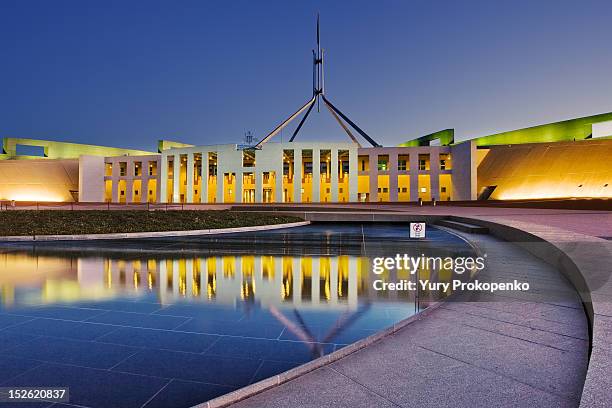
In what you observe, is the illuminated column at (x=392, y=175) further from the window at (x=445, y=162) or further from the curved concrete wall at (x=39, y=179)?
the curved concrete wall at (x=39, y=179)

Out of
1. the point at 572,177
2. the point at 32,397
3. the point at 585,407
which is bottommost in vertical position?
the point at 32,397

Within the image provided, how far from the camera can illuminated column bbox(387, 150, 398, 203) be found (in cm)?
4522

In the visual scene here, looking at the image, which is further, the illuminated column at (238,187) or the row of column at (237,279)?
the illuminated column at (238,187)

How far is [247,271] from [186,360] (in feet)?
14.8

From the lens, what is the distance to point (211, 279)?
7.31m

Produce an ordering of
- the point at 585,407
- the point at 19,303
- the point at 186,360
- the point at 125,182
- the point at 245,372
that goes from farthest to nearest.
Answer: the point at 125,182 < the point at 19,303 < the point at 186,360 < the point at 245,372 < the point at 585,407

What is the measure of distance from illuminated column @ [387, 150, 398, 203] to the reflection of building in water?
37.0 m

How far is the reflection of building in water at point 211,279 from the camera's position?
598 centimetres

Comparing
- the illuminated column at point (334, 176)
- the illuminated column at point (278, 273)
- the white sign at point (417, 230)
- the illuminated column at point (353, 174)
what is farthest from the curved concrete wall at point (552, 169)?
the illuminated column at point (278, 273)

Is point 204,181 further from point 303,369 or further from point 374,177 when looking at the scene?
point 303,369

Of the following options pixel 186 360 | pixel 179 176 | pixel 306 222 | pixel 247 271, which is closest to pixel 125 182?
pixel 179 176

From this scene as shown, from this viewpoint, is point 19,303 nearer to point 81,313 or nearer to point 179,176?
point 81,313

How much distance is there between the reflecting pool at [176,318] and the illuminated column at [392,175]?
36665 millimetres

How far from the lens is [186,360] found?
3.54 meters
